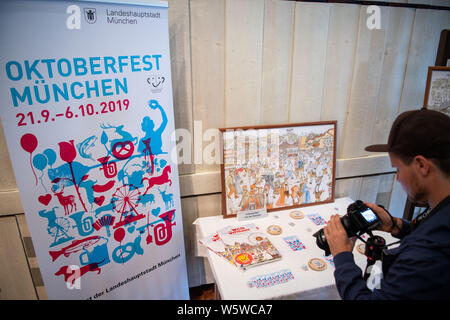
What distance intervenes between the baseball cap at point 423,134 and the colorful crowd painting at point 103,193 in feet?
3.65

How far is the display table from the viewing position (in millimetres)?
1185

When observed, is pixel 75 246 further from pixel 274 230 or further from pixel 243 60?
pixel 243 60

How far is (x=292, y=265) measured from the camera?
4.37 ft

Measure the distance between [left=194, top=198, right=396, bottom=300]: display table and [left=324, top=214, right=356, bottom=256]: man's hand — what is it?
0.24m

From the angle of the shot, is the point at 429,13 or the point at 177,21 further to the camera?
the point at 429,13

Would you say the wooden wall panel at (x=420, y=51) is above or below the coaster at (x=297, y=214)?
above

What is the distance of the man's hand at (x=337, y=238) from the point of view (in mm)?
1100

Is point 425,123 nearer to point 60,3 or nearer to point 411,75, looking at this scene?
point 411,75

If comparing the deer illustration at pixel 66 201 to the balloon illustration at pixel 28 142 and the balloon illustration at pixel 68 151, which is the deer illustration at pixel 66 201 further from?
the balloon illustration at pixel 28 142

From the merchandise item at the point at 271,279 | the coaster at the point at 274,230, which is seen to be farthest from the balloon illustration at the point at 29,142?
the coaster at the point at 274,230

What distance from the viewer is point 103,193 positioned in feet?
4.49

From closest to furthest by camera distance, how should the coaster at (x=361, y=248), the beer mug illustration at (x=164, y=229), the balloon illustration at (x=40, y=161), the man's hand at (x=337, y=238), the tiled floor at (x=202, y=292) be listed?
the man's hand at (x=337, y=238) → the balloon illustration at (x=40, y=161) → the coaster at (x=361, y=248) → the beer mug illustration at (x=164, y=229) → the tiled floor at (x=202, y=292)

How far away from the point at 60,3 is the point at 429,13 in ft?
7.49

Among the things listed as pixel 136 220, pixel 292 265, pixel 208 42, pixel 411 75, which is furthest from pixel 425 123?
pixel 136 220
